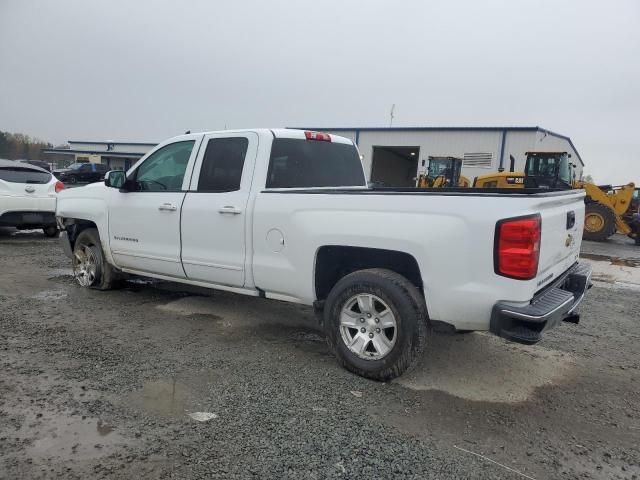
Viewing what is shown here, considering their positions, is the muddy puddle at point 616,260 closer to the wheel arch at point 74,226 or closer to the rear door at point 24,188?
the wheel arch at point 74,226

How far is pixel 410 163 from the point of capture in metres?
38.8

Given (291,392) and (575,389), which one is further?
(575,389)

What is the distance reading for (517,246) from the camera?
3.02 meters

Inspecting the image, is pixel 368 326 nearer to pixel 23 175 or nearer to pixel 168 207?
pixel 168 207

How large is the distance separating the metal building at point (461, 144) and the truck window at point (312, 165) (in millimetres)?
20976

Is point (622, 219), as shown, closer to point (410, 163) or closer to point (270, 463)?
point (270, 463)

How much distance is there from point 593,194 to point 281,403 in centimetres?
1725

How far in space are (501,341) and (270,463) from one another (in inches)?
120

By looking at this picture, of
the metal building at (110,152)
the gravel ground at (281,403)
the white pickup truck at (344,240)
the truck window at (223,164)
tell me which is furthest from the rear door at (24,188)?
the metal building at (110,152)

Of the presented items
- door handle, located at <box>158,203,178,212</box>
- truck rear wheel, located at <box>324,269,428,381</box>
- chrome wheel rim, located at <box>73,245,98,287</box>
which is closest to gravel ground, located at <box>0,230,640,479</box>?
truck rear wheel, located at <box>324,269,428,381</box>

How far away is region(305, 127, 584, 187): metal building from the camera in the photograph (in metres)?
27.0

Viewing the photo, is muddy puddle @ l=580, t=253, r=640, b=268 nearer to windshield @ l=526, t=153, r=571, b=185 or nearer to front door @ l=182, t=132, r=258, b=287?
windshield @ l=526, t=153, r=571, b=185

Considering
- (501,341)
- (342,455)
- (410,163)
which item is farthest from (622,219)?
(410,163)

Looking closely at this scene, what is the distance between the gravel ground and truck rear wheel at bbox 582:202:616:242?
12.6 meters
